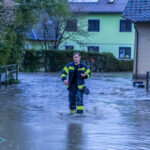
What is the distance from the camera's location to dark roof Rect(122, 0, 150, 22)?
2638 centimetres

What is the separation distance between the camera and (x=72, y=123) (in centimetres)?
1063

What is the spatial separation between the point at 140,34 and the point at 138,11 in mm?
1531

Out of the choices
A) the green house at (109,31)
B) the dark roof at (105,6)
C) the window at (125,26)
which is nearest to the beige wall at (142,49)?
the dark roof at (105,6)

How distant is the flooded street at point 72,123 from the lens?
8.29 meters

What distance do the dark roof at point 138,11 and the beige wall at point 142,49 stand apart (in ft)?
3.04

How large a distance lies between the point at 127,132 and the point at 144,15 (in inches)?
695

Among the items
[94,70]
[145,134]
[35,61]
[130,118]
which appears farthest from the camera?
[94,70]

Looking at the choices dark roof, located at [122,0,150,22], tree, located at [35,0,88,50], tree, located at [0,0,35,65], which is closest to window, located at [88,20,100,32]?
tree, located at [35,0,88,50]

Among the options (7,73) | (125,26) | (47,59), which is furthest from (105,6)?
(7,73)

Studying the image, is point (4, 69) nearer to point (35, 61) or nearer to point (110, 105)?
point (110, 105)

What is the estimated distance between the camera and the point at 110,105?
1431cm

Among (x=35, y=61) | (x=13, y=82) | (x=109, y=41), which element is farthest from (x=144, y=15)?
(x=109, y=41)

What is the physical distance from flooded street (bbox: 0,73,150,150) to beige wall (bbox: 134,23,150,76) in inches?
408

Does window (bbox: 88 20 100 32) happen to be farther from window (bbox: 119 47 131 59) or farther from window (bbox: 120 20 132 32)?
window (bbox: 119 47 131 59)
